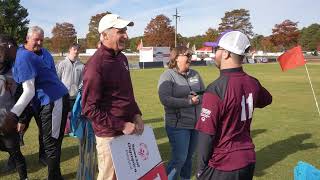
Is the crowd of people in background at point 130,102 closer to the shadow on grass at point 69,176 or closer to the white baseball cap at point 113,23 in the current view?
the white baseball cap at point 113,23

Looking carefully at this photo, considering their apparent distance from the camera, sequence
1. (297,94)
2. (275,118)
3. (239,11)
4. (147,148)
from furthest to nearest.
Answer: (239,11) → (297,94) → (275,118) → (147,148)

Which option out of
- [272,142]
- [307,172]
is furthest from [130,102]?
[272,142]

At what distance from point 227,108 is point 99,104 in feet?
4.45

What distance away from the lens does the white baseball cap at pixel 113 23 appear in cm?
385

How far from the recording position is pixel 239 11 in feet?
423

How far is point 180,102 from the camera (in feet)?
16.2

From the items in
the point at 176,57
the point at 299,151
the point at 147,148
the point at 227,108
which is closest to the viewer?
the point at 227,108

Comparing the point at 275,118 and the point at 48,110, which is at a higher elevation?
the point at 48,110

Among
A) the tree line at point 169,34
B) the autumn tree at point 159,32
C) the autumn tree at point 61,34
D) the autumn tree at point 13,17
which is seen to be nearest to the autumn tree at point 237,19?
the tree line at point 169,34

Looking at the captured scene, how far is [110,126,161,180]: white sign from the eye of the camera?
365 centimetres

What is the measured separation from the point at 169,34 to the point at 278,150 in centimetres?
9811

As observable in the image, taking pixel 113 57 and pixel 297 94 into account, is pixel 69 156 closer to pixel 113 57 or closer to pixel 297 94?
pixel 113 57

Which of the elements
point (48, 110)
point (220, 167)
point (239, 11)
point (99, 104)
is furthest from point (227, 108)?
point (239, 11)

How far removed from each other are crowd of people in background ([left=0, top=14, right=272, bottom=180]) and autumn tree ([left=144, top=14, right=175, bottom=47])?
98830 millimetres
